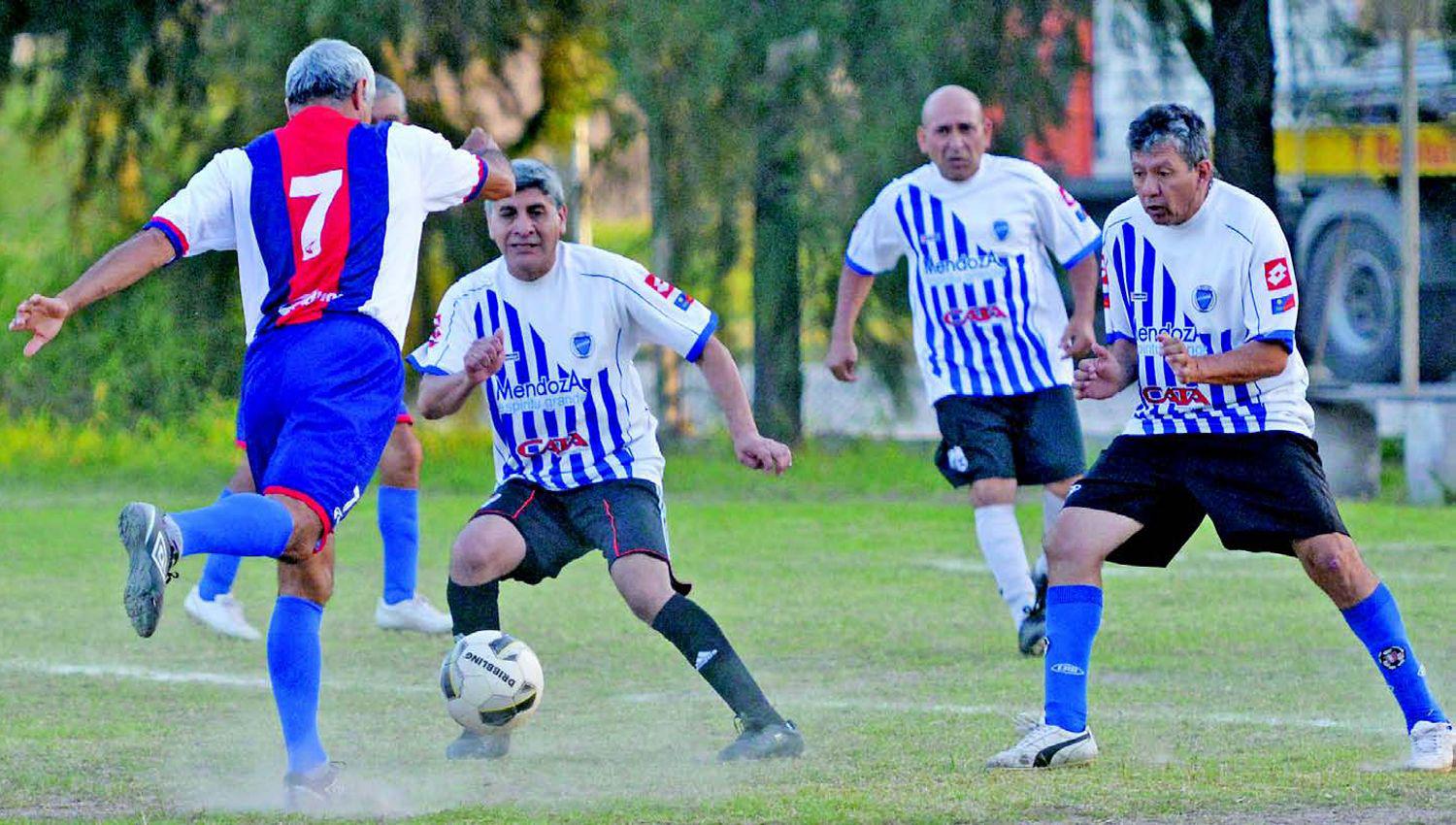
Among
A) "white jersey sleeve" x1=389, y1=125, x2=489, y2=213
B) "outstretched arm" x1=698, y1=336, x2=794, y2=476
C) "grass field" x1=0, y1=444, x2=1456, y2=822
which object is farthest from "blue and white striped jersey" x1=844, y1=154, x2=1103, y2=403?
"white jersey sleeve" x1=389, y1=125, x2=489, y2=213

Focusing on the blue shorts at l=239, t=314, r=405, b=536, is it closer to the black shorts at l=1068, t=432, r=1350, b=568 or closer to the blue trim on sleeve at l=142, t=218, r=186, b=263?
the blue trim on sleeve at l=142, t=218, r=186, b=263

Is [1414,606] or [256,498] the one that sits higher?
[256,498]

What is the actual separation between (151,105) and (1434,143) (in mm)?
10002

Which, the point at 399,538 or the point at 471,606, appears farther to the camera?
the point at 399,538

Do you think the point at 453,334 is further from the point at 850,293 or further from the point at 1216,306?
the point at 850,293

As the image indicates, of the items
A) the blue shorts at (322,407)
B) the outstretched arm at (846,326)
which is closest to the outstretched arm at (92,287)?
the blue shorts at (322,407)

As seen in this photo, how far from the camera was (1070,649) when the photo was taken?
232 inches

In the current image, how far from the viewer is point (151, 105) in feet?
58.5

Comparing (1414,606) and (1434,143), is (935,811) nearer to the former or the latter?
(1414,606)

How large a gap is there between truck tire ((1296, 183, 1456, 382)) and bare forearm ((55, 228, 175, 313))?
11.4 metres

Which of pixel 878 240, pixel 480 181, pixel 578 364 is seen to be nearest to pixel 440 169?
pixel 480 181

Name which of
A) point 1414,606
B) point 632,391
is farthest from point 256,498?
point 1414,606

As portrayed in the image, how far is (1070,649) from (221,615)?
13.9 feet

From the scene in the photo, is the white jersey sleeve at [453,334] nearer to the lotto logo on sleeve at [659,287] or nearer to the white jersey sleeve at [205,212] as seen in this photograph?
the lotto logo on sleeve at [659,287]
